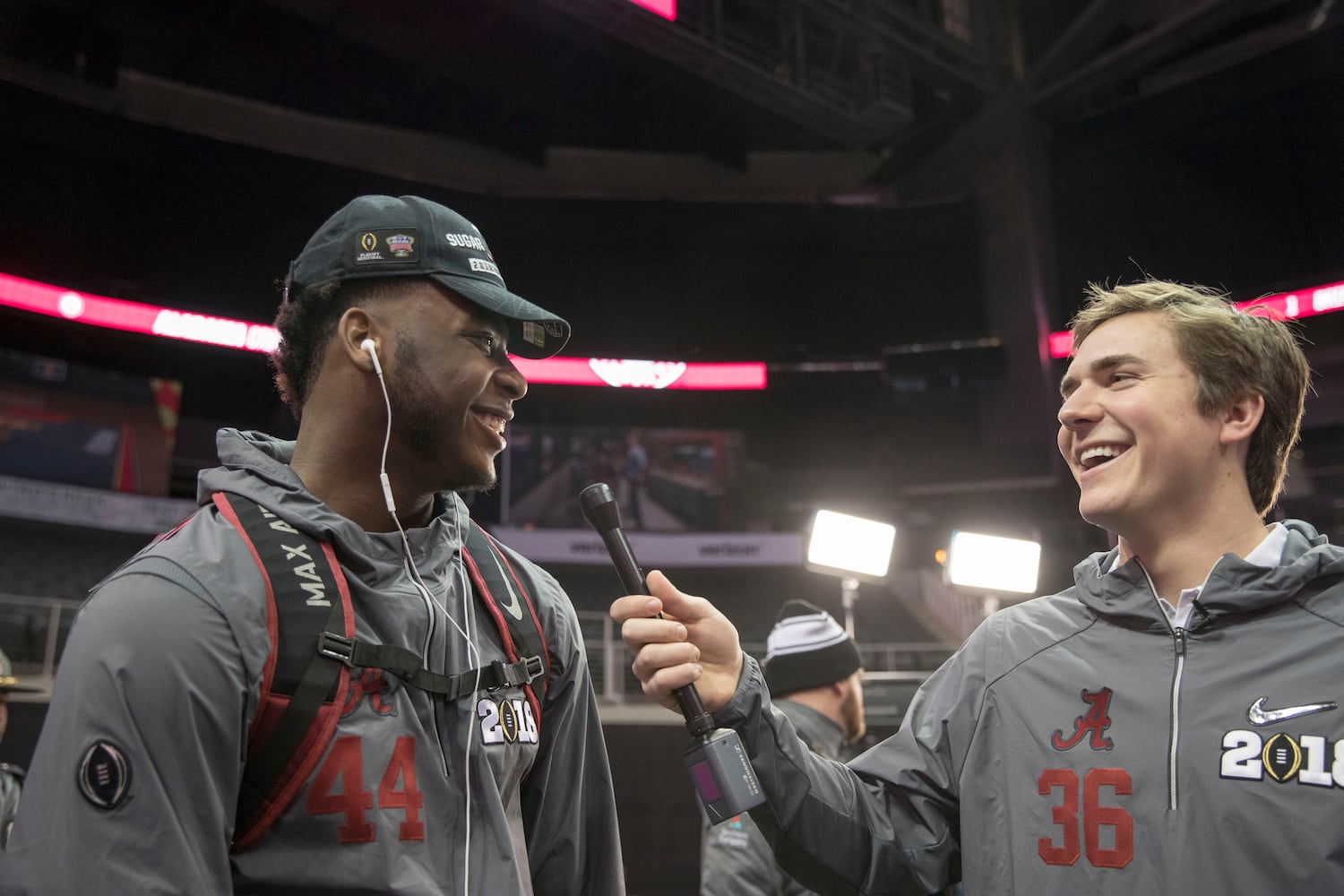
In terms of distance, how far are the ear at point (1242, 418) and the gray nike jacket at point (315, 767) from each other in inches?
47.6

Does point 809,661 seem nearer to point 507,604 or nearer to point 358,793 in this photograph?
point 507,604

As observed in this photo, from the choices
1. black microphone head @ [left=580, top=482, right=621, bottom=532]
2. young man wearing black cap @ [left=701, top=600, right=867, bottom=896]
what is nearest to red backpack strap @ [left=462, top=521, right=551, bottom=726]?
black microphone head @ [left=580, top=482, right=621, bottom=532]

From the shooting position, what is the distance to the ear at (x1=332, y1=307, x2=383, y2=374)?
1.58m

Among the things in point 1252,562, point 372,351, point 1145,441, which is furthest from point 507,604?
point 1252,562

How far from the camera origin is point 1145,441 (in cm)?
172

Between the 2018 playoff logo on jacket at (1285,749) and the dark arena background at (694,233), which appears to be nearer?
the 2018 playoff logo on jacket at (1285,749)

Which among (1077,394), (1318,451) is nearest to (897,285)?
(1318,451)

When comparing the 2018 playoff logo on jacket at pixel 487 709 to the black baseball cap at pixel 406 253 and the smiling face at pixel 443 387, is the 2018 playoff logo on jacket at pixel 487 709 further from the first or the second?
the black baseball cap at pixel 406 253

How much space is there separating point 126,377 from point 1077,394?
13.8m

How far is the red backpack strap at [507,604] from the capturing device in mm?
1608

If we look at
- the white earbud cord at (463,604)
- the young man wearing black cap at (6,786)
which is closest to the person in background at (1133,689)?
the white earbud cord at (463,604)

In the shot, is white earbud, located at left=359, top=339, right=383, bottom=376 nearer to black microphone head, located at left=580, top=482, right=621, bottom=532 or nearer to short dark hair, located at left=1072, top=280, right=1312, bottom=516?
black microphone head, located at left=580, top=482, right=621, bottom=532

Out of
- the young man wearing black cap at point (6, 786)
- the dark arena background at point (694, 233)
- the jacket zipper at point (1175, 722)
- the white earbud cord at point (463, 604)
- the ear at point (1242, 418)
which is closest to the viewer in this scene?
the white earbud cord at point (463, 604)

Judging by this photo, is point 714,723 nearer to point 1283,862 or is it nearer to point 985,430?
point 1283,862
